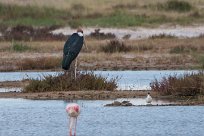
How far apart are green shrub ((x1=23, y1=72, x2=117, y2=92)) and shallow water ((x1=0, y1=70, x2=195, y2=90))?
701mm

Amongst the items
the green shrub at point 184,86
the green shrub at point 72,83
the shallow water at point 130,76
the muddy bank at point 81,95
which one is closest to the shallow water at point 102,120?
the muddy bank at point 81,95

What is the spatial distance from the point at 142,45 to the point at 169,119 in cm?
1867

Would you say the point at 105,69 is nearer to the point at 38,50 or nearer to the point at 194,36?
the point at 38,50

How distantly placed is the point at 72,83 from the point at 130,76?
5378 millimetres

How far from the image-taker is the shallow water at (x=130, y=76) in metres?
24.3

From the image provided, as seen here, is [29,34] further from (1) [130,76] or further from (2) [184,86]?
(2) [184,86]

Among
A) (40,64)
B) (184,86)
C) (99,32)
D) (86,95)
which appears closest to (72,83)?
(86,95)

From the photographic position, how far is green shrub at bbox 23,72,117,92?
22.3 meters

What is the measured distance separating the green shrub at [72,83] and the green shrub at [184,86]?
1856mm

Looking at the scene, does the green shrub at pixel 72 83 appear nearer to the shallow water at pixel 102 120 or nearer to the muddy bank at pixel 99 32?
the shallow water at pixel 102 120

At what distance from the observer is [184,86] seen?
2058 cm

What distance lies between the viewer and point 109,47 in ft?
115

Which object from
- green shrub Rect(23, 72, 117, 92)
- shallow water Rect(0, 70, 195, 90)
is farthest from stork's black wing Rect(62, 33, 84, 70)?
shallow water Rect(0, 70, 195, 90)

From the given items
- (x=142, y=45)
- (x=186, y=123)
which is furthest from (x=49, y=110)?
(x=142, y=45)
